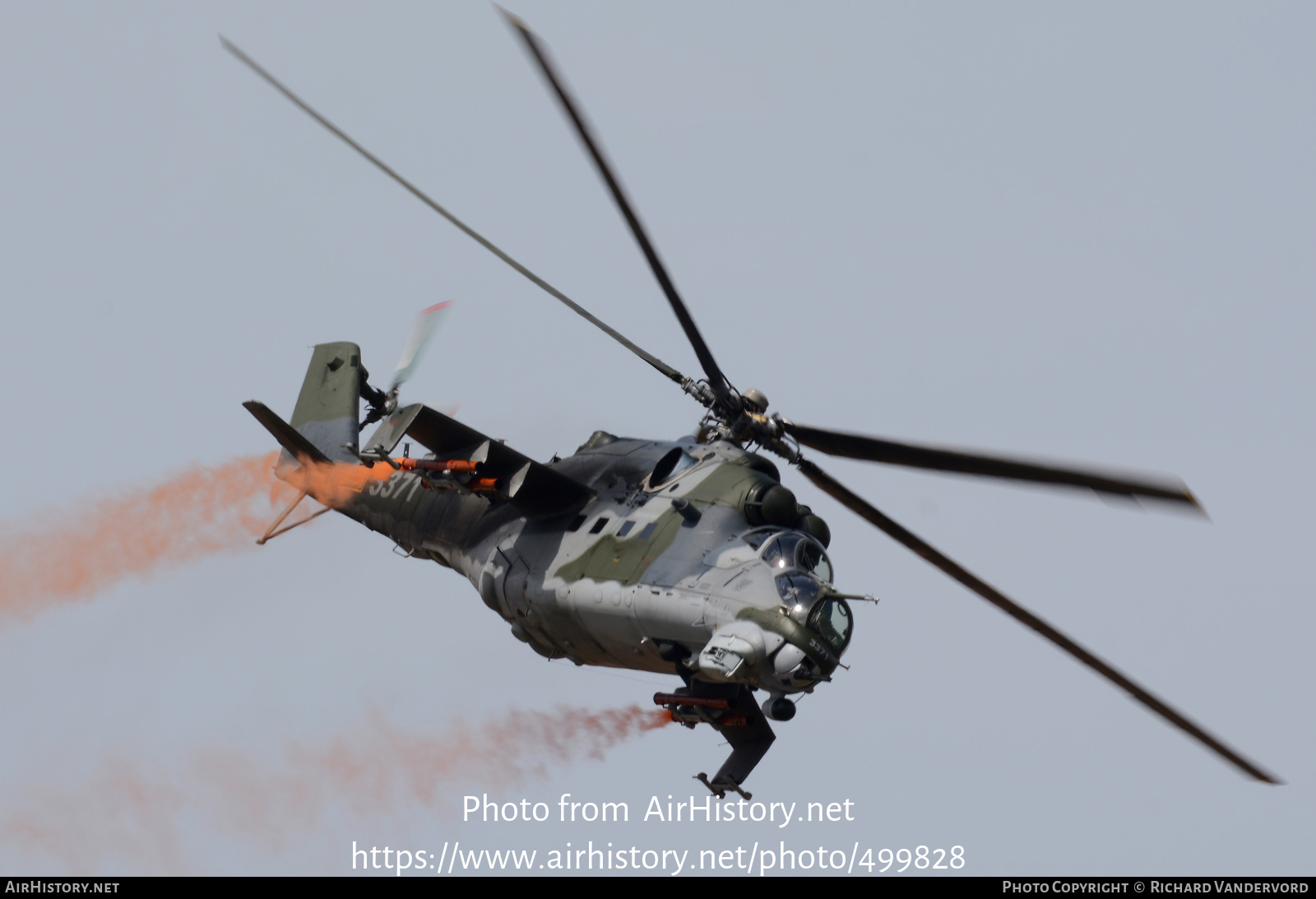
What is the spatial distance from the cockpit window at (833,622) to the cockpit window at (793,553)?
734 millimetres

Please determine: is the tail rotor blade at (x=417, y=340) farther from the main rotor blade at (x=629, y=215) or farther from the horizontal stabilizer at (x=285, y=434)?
the main rotor blade at (x=629, y=215)

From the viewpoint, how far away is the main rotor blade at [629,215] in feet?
67.7

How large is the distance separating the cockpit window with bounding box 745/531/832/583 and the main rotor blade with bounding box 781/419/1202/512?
141 centimetres

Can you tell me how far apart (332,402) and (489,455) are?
21.5 feet

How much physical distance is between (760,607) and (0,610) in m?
15.8

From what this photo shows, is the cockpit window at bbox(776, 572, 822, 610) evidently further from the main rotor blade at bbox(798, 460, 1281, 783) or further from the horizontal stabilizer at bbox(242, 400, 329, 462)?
the horizontal stabilizer at bbox(242, 400, 329, 462)

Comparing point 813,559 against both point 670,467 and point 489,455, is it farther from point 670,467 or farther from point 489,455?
point 489,455

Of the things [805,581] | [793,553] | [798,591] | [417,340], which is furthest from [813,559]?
[417,340]

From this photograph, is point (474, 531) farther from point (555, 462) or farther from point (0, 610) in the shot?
point (0, 610)

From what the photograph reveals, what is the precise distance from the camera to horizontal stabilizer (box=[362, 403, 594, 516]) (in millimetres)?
27141

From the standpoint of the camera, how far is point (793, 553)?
80.5 ft

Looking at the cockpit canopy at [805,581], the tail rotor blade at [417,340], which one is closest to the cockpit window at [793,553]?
the cockpit canopy at [805,581]

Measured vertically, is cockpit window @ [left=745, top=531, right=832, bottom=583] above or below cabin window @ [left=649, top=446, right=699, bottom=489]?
below

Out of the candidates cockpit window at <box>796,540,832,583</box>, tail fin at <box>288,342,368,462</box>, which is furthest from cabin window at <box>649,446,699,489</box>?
tail fin at <box>288,342,368,462</box>
